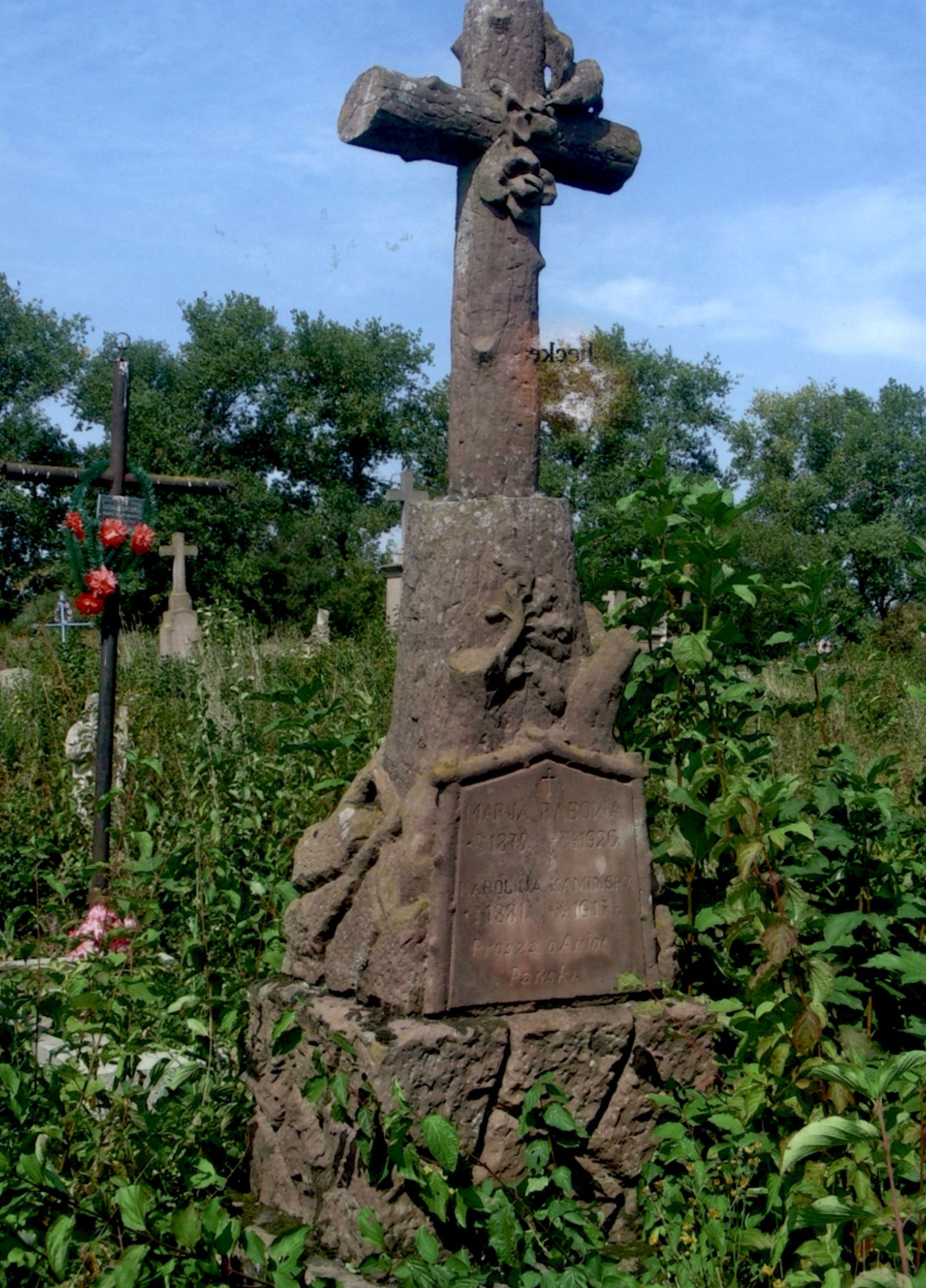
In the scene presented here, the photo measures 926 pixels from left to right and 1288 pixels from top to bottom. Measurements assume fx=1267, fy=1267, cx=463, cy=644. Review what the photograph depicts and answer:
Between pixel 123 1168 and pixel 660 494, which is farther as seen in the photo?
pixel 660 494

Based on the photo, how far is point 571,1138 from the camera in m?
3.35

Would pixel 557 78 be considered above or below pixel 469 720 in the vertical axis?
above

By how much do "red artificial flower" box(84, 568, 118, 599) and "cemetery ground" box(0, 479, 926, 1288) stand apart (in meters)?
2.34

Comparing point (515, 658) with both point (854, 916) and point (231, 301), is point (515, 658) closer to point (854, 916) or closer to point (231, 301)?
point (854, 916)

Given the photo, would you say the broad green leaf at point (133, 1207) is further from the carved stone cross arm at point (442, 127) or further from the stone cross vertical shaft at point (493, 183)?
the carved stone cross arm at point (442, 127)

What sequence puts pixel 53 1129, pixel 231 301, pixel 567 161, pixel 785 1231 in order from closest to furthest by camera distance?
1. pixel 785 1231
2. pixel 53 1129
3. pixel 567 161
4. pixel 231 301

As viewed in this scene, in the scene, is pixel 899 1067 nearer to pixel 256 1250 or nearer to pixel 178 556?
pixel 256 1250

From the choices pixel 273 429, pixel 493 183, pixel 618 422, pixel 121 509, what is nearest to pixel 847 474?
pixel 273 429

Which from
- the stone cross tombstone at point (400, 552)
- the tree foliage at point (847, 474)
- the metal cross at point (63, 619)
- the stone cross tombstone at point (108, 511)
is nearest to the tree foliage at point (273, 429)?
the metal cross at point (63, 619)

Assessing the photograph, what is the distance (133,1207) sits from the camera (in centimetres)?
265

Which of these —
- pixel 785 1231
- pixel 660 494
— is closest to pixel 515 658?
pixel 660 494

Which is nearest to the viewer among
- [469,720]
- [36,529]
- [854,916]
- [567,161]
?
[854,916]

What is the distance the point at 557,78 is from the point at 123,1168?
11.4 feet

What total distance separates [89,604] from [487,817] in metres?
4.13
